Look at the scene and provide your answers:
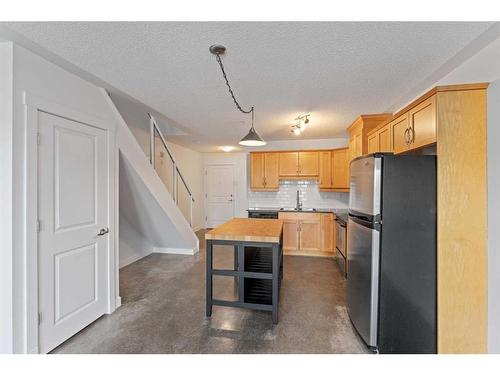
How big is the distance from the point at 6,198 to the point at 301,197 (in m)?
4.83

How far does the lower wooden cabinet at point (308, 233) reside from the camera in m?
4.60

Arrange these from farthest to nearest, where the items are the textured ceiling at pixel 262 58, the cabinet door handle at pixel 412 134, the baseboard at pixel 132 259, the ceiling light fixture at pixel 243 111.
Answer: the baseboard at pixel 132 259, the cabinet door handle at pixel 412 134, the ceiling light fixture at pixel 243 111, the textured ceiling at pixel 262 58

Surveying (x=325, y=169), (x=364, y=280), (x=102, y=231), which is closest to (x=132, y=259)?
(x=102, y=231)

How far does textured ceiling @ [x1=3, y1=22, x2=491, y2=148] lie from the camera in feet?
4.85

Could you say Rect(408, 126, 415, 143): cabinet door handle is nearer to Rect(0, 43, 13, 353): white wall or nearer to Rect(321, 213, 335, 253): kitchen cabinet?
Rect(321, 213, 335, 253): kitchen cabinet

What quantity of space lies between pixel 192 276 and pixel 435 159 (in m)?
3.46

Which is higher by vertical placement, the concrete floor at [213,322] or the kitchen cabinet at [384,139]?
the kitchen cabinet at [384,139]

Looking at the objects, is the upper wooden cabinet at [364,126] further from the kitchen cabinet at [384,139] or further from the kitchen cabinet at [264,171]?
the kitchen cabinet at [264,171]

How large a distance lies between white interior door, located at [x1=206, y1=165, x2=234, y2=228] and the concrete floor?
368 centimetres

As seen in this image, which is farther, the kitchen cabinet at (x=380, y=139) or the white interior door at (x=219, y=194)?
the white interior door at (x=219, y=194)

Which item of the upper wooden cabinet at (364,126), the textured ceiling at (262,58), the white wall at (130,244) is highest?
the textured ceiling at (262,58)

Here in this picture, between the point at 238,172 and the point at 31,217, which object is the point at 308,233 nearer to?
the point at 238,172

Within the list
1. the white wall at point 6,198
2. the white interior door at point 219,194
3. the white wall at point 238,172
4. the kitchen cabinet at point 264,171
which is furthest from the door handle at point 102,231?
the white interior door at point 219,194

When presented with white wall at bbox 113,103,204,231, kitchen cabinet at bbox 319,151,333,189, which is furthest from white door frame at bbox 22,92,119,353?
kitchen cabinet at bbox 319,151,333,189
